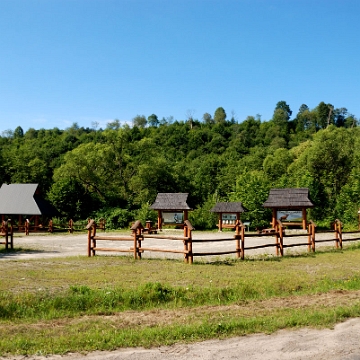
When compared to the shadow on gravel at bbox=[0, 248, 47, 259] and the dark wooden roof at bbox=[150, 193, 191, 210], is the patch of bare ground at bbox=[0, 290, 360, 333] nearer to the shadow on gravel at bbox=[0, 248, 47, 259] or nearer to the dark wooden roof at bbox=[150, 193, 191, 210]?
the shadow on gravel at bbox=[0, 248, 47, 259]

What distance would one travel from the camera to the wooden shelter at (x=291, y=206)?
3497 cm

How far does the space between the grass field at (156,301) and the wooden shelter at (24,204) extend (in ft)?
85.8

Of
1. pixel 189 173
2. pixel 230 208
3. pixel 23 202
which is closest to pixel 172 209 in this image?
pixel 230 208

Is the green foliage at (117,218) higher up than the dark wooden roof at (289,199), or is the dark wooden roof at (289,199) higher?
the dark wooden roof at (289,199)

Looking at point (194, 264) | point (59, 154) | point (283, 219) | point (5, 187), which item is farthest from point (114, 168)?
point (194, 264)

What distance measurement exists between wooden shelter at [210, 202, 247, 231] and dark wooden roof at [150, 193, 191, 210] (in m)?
2.84

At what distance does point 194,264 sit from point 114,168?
40.0m

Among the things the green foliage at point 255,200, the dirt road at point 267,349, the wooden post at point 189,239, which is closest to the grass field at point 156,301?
the dirt road at point 267,349

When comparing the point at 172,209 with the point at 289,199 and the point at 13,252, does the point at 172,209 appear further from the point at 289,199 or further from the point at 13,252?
the point at 13,252

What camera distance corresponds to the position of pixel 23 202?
41.0 meters

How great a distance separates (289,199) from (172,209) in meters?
10.1

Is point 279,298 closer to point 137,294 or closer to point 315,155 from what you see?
point 137,294

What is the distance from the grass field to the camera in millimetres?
7152

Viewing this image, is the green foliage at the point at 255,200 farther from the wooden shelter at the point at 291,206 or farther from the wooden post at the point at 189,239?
the wooden post at the point at 189,239
